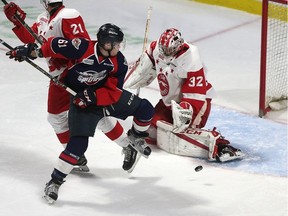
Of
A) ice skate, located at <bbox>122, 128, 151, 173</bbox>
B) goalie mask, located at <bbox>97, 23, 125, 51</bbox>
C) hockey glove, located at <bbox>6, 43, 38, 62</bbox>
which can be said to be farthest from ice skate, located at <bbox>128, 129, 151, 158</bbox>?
hockey glove, located at <bbox>6, 43, 38, 62</bbox>

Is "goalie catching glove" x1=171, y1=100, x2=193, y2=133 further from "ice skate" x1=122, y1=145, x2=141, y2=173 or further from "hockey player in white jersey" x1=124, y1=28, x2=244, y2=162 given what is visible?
"ice skate" x1=122, y1=145, x2=141, y2=173

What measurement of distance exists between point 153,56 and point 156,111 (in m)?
0.30

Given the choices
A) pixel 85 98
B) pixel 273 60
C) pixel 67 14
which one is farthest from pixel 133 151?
pixel 273 60

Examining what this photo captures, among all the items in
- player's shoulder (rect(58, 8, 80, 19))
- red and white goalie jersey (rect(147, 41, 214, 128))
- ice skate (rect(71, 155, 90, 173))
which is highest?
player's shoulder (rect(58, 8, 80, 19))

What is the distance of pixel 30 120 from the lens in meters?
4.74

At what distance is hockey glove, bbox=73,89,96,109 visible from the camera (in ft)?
12.0

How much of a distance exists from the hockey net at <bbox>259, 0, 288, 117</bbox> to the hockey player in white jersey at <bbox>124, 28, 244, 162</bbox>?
669 millimetres

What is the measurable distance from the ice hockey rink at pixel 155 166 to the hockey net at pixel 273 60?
91 mm

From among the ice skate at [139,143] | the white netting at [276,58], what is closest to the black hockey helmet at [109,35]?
the ice skate at [139,143]

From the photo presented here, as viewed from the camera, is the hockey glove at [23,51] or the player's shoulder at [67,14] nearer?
the hockey glove at [23,51]

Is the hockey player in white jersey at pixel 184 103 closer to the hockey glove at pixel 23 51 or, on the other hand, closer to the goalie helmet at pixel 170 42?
the goalie helmet at pixel 170 42

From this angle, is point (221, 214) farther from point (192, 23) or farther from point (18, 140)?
point (192, 23)

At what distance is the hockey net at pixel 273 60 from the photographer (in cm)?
500

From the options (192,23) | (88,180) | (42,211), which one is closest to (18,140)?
(88,180)
